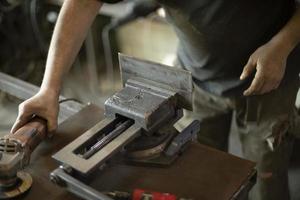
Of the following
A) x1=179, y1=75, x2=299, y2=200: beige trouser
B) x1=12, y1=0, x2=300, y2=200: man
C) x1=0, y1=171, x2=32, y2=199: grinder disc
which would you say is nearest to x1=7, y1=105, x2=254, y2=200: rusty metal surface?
x1=0, y1=171, x2=32, y2=199: grinder disc

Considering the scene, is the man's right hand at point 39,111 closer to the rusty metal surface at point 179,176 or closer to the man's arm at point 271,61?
the rusty metal surface at point 179,176

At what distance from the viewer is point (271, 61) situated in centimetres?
87

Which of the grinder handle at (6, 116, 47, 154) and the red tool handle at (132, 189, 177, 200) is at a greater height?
the grinder handle at (6, 116, 47, 154)

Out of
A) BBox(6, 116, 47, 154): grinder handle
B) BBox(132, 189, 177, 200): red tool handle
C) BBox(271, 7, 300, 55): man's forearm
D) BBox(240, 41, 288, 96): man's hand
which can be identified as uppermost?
BBox(271, 7, 300, 55): man's forearm

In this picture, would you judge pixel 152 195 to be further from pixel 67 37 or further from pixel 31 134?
pixel 67 37

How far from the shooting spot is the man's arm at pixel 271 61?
33.9 inches

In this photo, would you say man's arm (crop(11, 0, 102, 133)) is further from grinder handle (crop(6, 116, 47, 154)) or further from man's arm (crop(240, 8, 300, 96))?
man's arm (crop(240, 8, 300, 96))

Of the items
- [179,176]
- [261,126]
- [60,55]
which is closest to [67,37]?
[60,55]

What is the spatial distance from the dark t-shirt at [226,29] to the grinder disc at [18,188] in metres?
0.45

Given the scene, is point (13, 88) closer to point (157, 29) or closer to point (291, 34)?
point (291, 34)

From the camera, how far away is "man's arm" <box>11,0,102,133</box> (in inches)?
31.8

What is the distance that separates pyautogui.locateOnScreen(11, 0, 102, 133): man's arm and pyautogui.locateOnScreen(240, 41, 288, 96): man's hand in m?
0.36

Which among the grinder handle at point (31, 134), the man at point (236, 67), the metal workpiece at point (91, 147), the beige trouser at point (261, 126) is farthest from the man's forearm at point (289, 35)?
the grinder handle at point (31, 134)

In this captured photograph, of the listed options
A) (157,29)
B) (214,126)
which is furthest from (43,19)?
(214,126)
